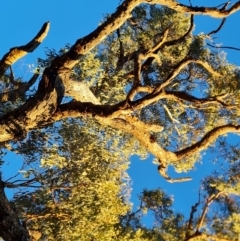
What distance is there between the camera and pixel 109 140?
1189 centimetres

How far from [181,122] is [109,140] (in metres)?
3.38

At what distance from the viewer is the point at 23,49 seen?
8.35 metres

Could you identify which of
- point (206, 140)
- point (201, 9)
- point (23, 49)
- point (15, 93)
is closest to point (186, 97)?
point (206, 140)

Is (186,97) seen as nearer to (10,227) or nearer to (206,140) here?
(206,140)

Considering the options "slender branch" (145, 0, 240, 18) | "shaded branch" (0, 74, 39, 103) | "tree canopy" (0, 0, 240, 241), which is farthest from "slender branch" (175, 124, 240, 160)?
"shaded branch" (0, 74, 39, 103)

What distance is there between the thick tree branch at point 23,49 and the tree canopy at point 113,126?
0.02m

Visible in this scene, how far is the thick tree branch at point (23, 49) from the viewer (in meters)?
8.27

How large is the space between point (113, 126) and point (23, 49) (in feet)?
6.60

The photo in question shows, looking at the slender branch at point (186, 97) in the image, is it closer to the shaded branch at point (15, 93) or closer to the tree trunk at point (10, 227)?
the shaded branch at point (15, 93)

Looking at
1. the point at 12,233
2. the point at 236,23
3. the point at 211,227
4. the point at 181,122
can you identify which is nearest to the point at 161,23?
the point at 181,122

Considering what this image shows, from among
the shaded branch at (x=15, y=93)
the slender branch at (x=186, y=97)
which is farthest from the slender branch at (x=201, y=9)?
the shaded branch at (x=15, y=93)

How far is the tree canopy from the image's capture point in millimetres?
8047

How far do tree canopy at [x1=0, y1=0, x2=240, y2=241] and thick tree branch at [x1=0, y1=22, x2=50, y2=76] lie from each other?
2cm

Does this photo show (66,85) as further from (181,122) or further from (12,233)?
(181,122)
